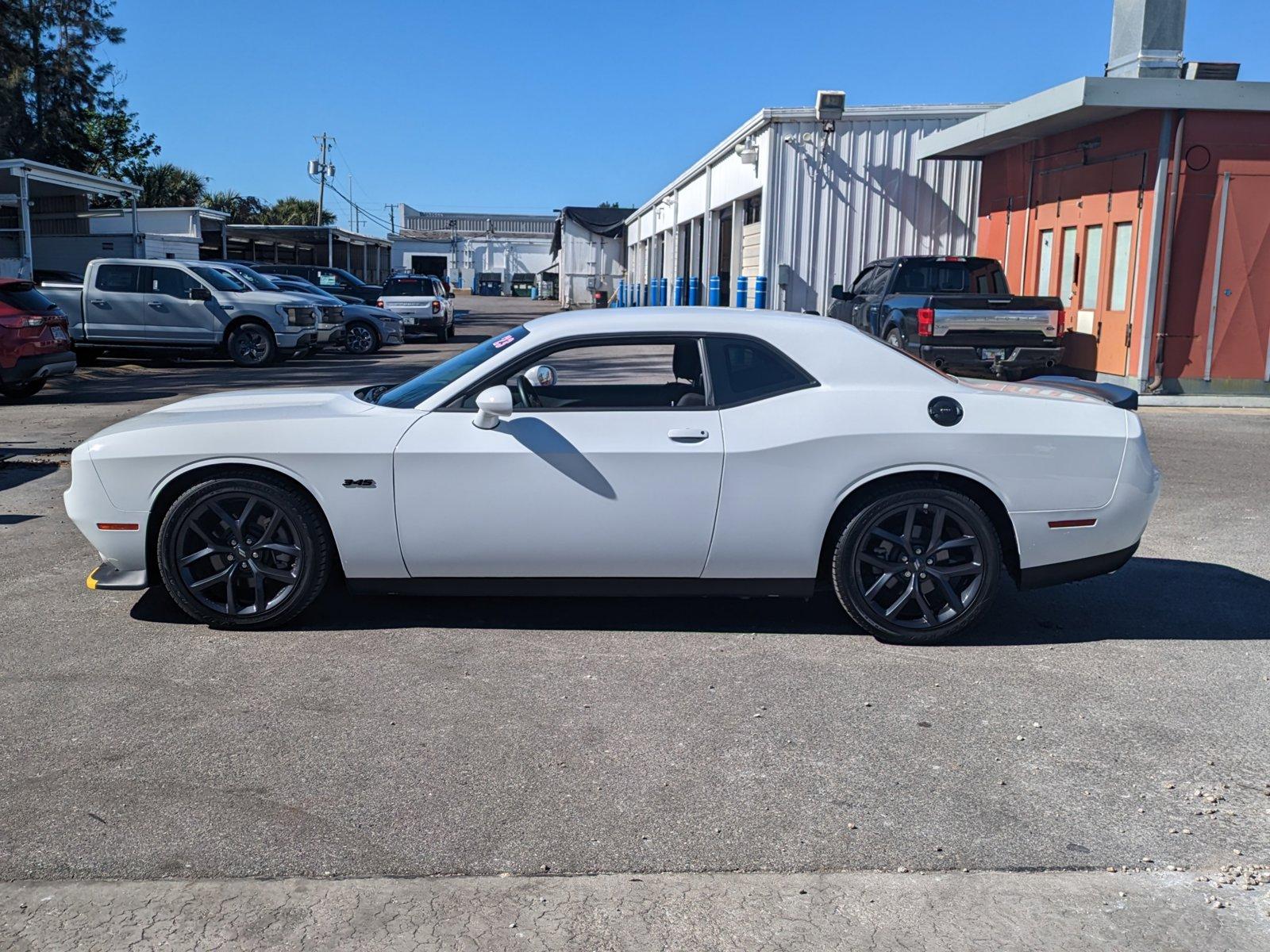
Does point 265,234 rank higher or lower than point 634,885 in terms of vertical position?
higher

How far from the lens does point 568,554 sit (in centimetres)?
523

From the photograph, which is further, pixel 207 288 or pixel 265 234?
pixel 265 234

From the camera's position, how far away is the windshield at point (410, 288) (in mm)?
30297

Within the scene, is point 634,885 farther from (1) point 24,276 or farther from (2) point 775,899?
(1) point 24,276

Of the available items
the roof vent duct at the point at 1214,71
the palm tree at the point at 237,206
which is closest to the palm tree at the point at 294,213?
the palm tree at the point at 237,206

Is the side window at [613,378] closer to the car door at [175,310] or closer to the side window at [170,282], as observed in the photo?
the car door at [175,310]

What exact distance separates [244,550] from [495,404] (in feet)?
4.44

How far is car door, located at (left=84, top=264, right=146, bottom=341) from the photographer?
2005 cm

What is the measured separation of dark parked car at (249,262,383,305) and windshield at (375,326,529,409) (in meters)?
26.3

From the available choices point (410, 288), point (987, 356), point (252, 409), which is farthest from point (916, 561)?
point (410, 288)

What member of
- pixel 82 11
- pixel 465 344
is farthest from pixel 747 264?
pixel 82 11

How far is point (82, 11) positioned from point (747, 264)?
1507 inches

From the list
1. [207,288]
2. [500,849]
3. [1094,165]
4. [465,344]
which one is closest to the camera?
[500,849]

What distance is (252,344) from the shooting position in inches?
816
